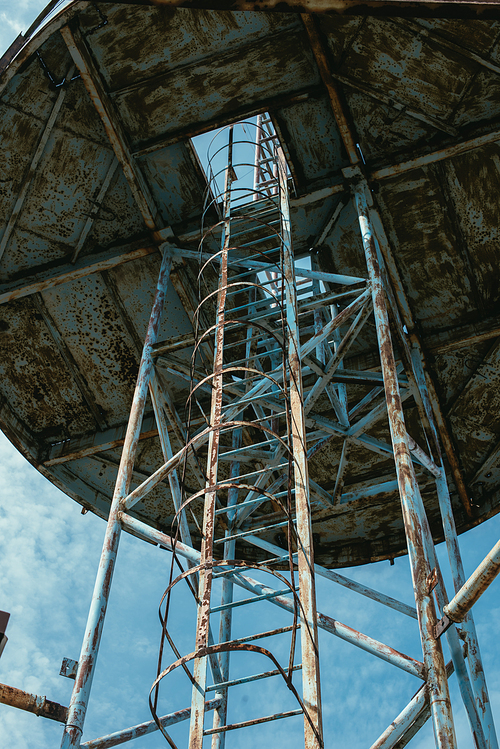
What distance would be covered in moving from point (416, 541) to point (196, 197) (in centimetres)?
621

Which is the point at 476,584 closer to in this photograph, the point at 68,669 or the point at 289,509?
the point at 289,509

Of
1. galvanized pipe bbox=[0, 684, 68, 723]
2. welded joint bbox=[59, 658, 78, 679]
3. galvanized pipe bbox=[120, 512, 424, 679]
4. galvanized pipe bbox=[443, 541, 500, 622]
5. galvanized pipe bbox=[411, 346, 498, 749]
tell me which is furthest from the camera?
galvanized pipe bbox=[411, 346, 498, 749]

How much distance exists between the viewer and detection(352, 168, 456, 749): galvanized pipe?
5.00 metres

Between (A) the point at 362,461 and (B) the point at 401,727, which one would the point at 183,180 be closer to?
(A) the point at 362,461

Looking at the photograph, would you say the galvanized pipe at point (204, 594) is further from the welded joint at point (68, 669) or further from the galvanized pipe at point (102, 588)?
the welded joint at point (68, 669)

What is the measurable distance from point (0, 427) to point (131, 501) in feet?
15.8

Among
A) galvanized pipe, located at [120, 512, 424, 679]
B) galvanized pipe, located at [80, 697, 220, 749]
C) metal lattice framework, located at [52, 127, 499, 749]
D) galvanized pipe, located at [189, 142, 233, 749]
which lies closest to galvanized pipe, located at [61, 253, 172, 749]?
metal lattice framework, located at [52, 127, 499, 749]

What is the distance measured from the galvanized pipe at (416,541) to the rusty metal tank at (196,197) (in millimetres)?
1959

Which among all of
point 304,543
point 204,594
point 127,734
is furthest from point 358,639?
point 127,734

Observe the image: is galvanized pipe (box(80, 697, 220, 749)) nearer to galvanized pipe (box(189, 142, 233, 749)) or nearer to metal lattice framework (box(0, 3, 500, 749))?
metal lattice framework (box(0, 3, 500, 749))

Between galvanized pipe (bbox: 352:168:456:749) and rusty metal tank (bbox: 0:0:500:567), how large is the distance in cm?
196

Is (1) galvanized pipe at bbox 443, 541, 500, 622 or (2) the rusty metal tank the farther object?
(2) the rusty metal tank

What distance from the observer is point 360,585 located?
26.7 ft

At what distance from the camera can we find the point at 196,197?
1010 cm
